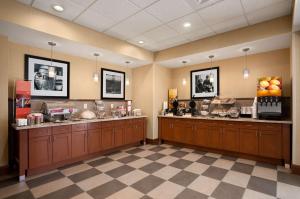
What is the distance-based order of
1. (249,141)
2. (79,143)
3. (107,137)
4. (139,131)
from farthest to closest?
(139,131)
(107,137)
(249,141)
(79,143)

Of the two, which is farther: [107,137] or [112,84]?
[112,84]

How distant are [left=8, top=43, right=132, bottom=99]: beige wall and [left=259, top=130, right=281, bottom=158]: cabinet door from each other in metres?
4.37

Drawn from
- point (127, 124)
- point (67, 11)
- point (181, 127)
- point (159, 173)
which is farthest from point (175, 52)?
point (159, 173)

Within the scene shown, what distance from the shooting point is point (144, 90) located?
536cm

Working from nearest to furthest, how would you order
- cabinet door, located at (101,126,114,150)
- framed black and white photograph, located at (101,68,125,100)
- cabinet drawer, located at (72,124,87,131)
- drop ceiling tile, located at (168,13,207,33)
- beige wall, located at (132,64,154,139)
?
drop ceiling tile, located at (168,13,207,33) < cabinet drawer, located at (72,124,87,131) < cabinet door, located at (101,126,114,150) < framed black and white photograph, located at (101,68,125,100) < beige wall, located at (132,64,154,139)

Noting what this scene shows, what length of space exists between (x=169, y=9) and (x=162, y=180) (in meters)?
3.07

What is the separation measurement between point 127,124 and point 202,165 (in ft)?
7.57

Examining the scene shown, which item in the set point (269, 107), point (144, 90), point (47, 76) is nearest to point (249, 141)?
point (269, 107)

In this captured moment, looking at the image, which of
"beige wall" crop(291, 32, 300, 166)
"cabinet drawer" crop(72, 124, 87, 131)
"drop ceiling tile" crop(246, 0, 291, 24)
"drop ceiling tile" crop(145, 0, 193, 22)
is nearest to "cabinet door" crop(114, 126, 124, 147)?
"cabinet drawer" crop(72, 124, 87, 131)

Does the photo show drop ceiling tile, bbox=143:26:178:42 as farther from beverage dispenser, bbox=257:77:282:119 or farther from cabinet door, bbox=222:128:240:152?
cabinet door, bbox=222:128:240:152

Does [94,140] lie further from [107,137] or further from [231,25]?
[231,25]

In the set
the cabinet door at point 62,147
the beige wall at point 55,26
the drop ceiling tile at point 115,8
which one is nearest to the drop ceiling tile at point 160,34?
the beige wall at point 55,26

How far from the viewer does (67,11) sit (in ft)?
9.36

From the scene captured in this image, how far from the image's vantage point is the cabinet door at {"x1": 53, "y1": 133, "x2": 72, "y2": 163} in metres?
3.19
